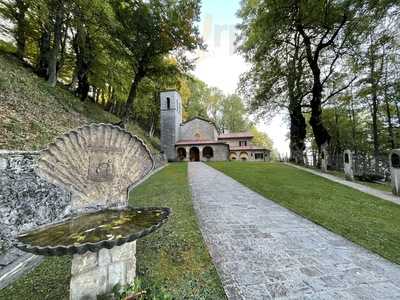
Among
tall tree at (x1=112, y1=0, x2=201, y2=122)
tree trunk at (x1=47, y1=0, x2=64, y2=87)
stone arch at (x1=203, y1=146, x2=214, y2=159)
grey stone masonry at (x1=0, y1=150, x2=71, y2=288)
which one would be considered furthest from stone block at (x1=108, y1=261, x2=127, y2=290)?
stone arch at (x1=203, y1=146, x2=214, y2=159)

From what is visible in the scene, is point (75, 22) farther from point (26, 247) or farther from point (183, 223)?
point (26, 247)

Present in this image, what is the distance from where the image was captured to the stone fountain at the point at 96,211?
1364 millimetres

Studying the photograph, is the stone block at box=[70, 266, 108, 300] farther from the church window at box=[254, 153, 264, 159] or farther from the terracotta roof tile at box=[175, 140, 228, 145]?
the church window at box=[254, 153, 264, 159]

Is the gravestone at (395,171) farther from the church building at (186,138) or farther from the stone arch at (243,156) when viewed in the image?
the stone arch at (243,156)

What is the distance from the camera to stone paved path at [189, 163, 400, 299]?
2.15 m

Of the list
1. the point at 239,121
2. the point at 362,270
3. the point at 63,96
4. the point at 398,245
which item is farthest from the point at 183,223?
the point at 239,121

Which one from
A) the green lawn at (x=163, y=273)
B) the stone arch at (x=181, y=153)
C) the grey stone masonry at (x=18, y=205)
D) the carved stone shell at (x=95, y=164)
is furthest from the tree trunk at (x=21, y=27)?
the stone arch at (x=181, y=153)

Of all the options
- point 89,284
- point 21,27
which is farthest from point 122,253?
point 21,27

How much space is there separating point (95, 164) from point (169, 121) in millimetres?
25580

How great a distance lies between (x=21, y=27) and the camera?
34.8 feet

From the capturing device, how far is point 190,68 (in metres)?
13.1

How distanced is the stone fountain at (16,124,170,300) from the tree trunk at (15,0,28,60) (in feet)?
40.2

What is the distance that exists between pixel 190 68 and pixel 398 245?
42.5ft

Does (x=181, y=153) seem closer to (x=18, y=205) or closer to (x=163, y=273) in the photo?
(x=18, y=205)
